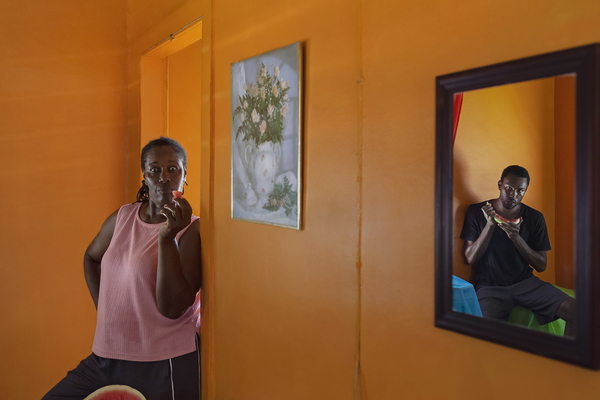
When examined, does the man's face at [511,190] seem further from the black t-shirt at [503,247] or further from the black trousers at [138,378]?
the black trousers at [138,378]

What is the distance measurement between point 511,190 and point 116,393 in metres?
1.72

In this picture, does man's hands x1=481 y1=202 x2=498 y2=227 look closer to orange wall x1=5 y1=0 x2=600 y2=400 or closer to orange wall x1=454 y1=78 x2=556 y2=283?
orange wall x1=454 y1=78 x2=556 y2=283

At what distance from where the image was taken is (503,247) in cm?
83

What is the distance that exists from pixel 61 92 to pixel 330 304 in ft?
6.83

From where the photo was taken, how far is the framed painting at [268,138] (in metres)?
1.34

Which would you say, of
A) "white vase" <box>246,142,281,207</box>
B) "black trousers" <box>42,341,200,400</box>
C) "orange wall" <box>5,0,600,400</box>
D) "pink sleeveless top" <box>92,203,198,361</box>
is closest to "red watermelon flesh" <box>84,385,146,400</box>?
"black trousers" <box>42,341,200,400</box>

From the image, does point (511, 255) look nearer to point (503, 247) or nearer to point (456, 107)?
A: point (503, 247)

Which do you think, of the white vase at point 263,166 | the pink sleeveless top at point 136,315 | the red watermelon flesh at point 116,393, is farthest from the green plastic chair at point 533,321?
the red watermelon flesh at point 116,393

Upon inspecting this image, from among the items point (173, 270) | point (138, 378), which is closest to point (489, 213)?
point (173, 270)

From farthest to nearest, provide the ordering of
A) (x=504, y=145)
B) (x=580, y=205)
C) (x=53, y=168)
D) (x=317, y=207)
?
(x=53, y=168) < (x=317, y=207) < (x=504, y=145) < (x=580, y=205)

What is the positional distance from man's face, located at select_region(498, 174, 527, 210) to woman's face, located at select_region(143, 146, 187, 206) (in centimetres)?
140

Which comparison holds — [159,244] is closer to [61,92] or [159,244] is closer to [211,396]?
[211,396]

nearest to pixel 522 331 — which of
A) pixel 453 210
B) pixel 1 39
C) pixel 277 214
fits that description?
pixel 453 210

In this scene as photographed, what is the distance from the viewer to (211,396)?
70.0 inches
